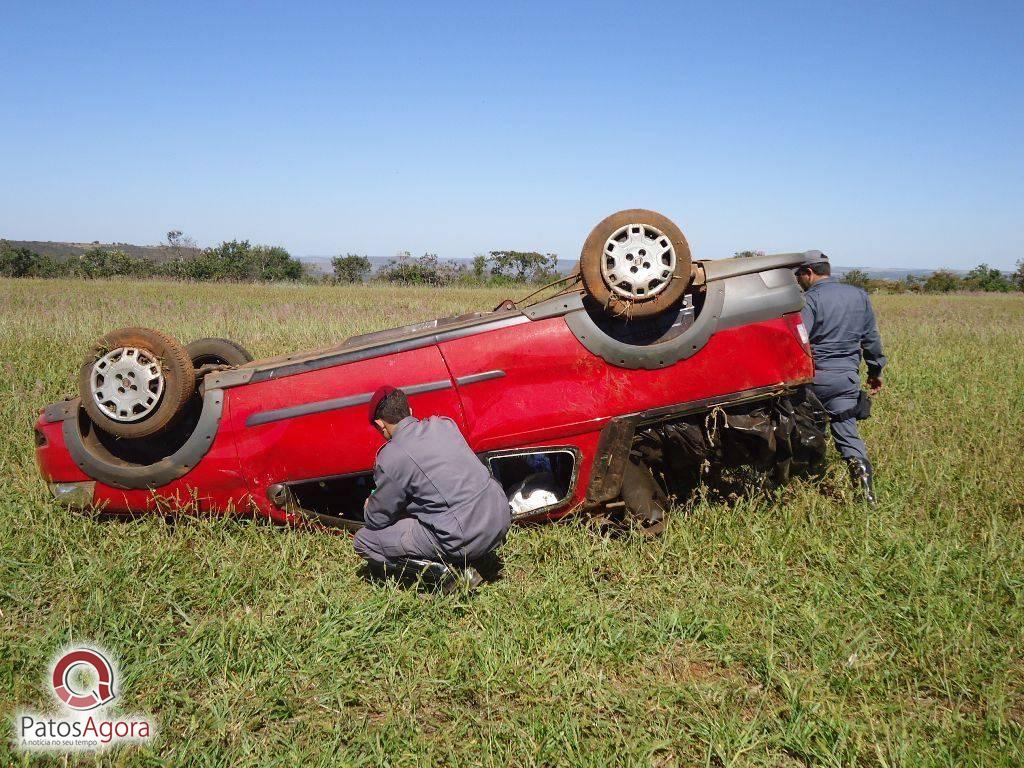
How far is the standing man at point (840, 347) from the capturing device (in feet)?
14.0

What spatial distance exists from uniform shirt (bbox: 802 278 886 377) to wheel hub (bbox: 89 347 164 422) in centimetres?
412

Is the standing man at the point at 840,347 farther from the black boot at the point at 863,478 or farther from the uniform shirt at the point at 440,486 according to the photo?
the uniform shirt at the point at 440,486

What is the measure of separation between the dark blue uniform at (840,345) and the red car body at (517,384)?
779 millimetres

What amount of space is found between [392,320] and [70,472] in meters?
7.67

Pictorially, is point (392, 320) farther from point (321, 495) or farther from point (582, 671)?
point (582, 671)

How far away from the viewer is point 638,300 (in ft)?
11.0

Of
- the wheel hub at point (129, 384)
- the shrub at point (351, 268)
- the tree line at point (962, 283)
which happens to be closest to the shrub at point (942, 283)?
the tree line at point (962, 283)

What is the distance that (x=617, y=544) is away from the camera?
367cm

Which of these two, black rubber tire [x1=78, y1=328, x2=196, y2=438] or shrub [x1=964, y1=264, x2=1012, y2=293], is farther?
shrub [x1=964, y1=264, x2=1012, y2=293]

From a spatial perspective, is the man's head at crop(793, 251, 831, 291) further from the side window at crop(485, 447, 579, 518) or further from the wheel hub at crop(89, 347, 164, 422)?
the wheel hub at crop(89, 347, 164, 422)

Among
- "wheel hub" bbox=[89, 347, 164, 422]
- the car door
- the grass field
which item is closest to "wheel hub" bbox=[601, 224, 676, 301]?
the car door

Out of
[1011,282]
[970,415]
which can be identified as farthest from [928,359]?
[1011,282]

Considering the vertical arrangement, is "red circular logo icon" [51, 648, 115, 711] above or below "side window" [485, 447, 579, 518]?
below

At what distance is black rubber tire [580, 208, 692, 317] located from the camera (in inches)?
132
